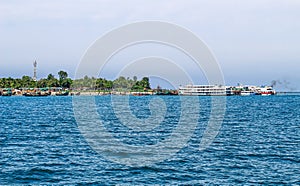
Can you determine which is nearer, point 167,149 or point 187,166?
point 187,166

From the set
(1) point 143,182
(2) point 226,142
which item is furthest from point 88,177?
(2) point 226,142

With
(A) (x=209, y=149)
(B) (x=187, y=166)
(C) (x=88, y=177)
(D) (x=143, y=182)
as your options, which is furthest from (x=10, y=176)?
(A) (x=209, y=149)

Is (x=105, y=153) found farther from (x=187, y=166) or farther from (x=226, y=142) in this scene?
(x=226, y=142)

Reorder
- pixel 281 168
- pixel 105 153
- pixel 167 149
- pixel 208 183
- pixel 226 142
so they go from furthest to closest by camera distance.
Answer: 1. pixel 226 142
2. pixel 167 149
3. pixel 105 153
4. pixel 281 168
5. pixel 208 183

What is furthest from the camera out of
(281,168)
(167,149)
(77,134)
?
(77,134)

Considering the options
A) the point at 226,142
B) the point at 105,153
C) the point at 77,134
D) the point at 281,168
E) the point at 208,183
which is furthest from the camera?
the point at 77,134

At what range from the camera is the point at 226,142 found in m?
55.3

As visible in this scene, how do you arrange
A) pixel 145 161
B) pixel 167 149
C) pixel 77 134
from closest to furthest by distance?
1. pixel 145 161
2. pixel 167 149
3. pixel 77 134

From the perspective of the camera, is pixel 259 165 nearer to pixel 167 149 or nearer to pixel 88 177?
pixel 167 149

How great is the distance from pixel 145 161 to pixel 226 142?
679 inches

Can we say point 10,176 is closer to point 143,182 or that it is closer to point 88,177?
point 88,177

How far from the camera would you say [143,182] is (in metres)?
33.4

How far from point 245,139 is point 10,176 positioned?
111 feet

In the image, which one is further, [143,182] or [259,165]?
[259,165]
